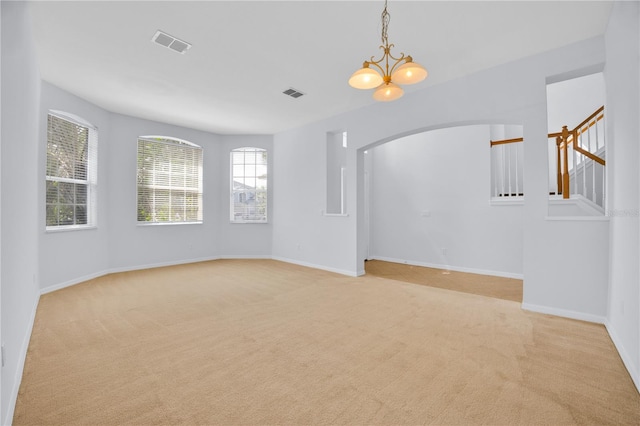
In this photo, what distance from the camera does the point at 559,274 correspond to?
10.6 ft

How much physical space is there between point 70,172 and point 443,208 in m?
6.80

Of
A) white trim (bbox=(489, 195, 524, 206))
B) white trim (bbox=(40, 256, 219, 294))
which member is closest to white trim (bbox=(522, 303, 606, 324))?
white trim (bbox=(489, 195, 524, 206))

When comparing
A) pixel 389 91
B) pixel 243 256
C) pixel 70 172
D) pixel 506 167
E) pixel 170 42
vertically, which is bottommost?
pixel 243 256

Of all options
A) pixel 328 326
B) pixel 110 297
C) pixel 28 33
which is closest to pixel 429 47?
pixel 328 326

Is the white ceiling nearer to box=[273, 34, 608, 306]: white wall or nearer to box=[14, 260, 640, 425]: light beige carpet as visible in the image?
box=[273, 34, 608, 306]: white wall

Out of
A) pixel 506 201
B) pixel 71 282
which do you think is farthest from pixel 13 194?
pixel 506 201

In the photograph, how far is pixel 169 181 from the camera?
6.40 metres

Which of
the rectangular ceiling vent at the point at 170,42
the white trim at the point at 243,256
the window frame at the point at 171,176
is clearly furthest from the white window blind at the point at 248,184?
the rectangular ceiling vent at the point at 170,42

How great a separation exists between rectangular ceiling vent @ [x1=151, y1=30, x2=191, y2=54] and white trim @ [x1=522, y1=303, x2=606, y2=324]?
492cm

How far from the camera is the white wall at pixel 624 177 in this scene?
2148 millimetres

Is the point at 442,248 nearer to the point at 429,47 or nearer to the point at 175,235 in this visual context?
the point at 429,47

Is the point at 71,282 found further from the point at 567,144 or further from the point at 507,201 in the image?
the point at 567,144

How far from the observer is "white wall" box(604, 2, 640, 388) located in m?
2.15

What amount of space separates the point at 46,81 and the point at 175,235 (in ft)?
11.0
